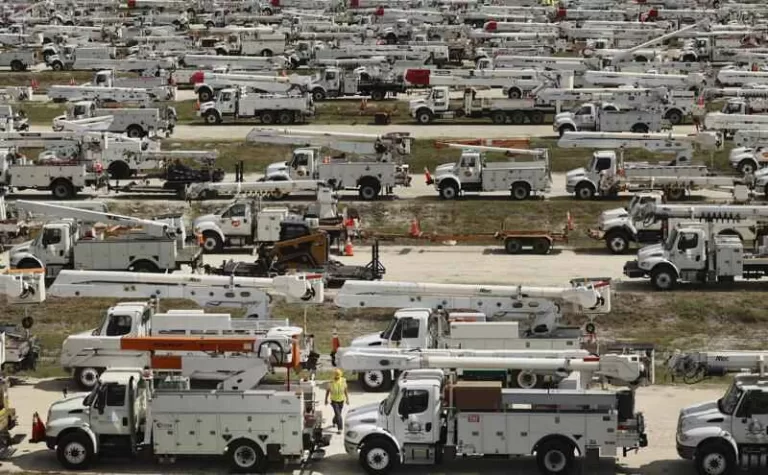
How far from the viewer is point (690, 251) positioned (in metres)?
56.9

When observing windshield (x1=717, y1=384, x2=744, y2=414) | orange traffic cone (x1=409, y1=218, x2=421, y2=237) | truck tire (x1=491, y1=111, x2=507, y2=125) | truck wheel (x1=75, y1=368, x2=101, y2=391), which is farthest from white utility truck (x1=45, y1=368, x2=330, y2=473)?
truck tire (x1=491, y1=111, x2=507, y2=125)

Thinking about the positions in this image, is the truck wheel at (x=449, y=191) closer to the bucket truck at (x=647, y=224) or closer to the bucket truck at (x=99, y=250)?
the bucket truck at (x=647, y=224)

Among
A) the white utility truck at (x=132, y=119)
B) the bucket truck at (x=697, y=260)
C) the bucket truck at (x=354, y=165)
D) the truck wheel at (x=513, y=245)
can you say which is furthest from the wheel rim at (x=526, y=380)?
the white utility truck at (x=132, y=119)

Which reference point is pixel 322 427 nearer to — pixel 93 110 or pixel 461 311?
pixel 461 311

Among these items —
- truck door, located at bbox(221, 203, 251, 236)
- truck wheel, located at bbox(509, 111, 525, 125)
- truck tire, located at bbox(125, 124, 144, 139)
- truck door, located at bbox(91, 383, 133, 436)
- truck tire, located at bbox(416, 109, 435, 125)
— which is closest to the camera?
truck door, located at bbox(91, 383, 133, 436)

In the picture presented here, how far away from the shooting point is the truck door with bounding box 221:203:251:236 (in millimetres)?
63938

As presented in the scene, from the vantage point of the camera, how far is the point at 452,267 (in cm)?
6153

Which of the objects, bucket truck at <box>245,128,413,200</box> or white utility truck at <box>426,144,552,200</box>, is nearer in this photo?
white utility truck at <box>426,144,552,200</box>

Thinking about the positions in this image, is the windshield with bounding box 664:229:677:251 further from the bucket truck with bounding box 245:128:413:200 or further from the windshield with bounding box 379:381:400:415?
the windshield with bounding box 379:381:400:415

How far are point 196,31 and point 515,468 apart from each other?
112 meters

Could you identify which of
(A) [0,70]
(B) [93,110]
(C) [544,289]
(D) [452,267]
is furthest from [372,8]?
(C) [544,289]

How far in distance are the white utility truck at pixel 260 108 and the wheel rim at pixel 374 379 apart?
52.3 metres

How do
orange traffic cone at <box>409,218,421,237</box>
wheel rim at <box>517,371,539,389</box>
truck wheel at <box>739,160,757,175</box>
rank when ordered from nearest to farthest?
wheel rim at <box>517,371,539,389</box>, orange traffic cone at <box>409,218,421,237</box>, truck wheel at <box>739,160,757,175</box>

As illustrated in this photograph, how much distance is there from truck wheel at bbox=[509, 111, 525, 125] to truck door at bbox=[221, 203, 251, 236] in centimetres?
3576
